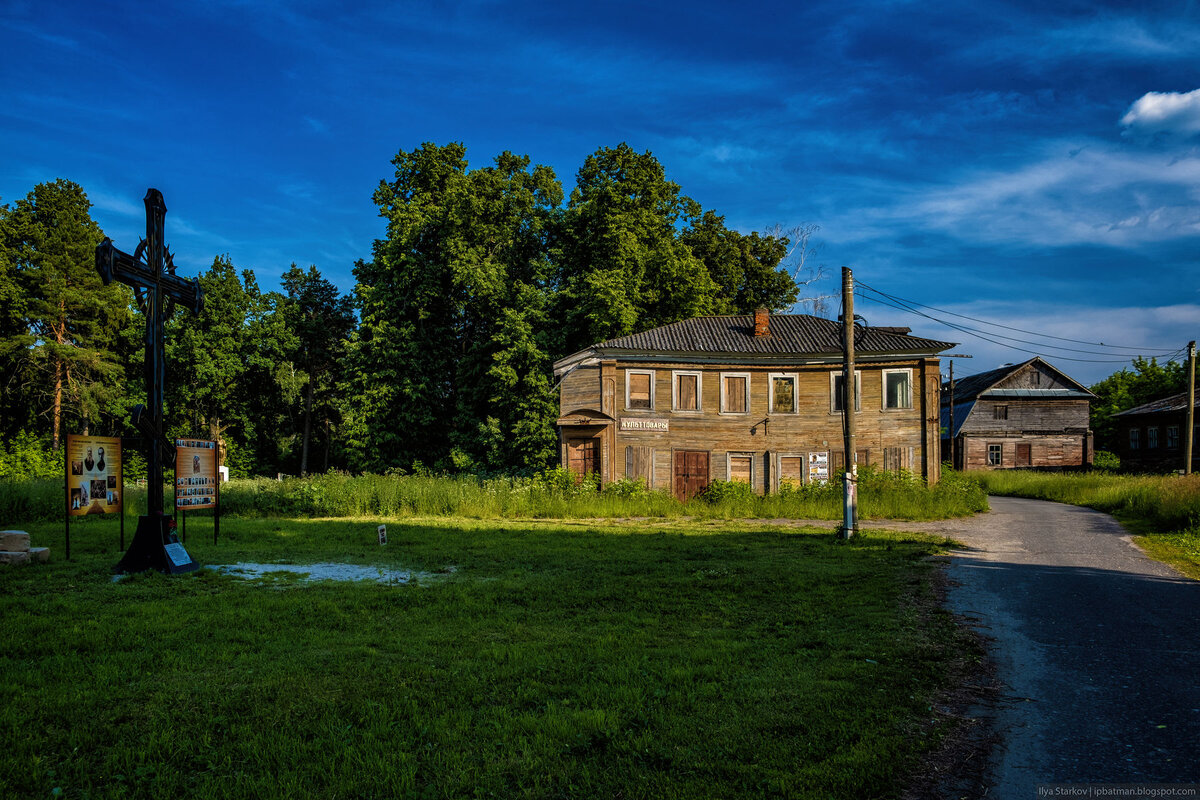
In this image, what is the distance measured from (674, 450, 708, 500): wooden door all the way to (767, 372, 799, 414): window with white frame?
379 cm

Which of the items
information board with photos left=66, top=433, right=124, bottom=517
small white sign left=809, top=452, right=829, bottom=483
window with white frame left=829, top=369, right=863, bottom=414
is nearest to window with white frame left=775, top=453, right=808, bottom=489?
small white sign left=809, top=452, right=829, bottom=483

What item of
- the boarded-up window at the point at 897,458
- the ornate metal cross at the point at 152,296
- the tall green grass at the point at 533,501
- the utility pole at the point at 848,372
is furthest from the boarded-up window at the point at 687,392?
the ornate metal cross at the point at 152,296

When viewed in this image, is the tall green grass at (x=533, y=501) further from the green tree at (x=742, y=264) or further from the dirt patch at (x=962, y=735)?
the green tree at (x=742, y=264)

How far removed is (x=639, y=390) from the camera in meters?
31.4

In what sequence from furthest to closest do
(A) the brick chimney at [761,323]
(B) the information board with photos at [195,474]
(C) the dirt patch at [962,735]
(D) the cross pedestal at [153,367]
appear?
(A) the brick chimney at [761,323] → (B) the information board with photos at [195,474] → (D) the cross pedestal at [153,367] → (C) the dirt patch at [962,735]

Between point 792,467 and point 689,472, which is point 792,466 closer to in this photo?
point 792,467

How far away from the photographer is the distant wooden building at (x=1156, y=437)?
149 feet

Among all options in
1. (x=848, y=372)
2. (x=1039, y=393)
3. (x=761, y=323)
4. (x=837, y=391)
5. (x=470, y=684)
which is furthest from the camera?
(x=1039, y=393)

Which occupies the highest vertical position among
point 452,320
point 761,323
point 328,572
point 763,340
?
point 452,320

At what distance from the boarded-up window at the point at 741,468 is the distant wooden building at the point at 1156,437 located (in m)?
30.7

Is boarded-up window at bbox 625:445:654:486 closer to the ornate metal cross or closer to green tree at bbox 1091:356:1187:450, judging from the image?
the ornate metal cross

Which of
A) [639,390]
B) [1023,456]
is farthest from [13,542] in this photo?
[1023,456]

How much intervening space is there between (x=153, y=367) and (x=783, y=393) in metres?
25.3

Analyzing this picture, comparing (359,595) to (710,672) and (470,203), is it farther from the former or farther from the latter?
(470,203)
